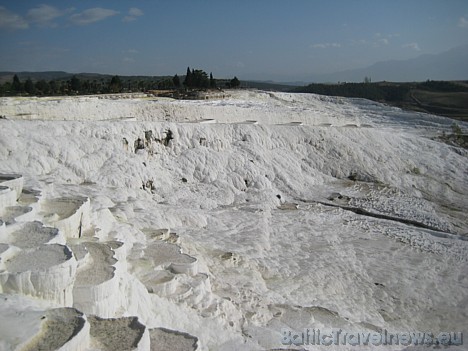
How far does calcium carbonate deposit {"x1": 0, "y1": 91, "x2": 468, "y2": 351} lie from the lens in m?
6.00

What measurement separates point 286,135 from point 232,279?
1218 centimetres

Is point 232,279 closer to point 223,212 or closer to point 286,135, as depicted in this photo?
point 223,212

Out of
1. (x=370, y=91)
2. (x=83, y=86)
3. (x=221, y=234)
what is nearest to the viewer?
(x=221, y=234)

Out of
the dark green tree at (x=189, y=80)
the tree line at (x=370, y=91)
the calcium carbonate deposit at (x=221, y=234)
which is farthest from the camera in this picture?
the tree line at (x=370, y=91)

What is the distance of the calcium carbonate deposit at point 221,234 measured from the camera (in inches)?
236

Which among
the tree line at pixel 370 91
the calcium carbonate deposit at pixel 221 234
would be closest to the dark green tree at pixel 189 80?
the calcium carbonate deposit at pixel 221 234

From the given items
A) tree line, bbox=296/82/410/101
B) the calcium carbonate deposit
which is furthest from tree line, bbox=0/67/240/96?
tree line, bbox=296/82/410/101

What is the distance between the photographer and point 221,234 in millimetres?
12203

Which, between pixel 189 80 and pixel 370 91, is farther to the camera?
pixel 370 91

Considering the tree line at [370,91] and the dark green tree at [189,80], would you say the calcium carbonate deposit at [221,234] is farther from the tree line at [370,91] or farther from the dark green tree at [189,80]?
the tree line at [370,91]

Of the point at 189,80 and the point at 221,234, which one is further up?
the point at 189,80

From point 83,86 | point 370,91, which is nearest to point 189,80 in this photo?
point 83,86

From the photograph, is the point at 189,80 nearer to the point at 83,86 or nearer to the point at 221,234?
the point at 83,86

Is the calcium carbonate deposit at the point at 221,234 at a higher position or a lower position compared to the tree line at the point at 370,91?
lower
